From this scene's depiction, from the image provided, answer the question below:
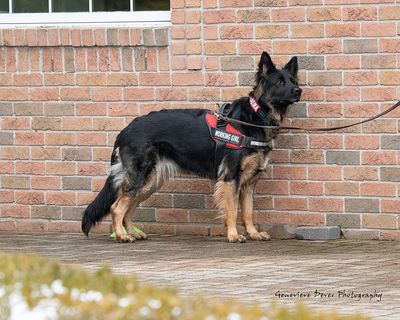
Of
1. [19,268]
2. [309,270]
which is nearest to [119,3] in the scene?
[309,270]

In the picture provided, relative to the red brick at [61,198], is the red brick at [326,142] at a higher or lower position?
higher

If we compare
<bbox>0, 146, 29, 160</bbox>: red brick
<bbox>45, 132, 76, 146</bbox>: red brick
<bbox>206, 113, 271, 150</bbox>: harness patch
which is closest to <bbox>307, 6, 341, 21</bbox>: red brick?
<bbox>206, 113, 271, 150</bbox>: harness patch

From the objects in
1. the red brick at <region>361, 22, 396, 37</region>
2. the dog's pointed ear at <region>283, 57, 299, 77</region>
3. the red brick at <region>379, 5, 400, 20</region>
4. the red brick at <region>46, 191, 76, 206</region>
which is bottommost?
the red brick at <region>46, 191, 76, 206</region>

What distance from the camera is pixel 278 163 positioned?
39.5 feet

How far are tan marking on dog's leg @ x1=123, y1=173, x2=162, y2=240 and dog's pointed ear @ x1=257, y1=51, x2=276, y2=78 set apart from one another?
135 centimetres

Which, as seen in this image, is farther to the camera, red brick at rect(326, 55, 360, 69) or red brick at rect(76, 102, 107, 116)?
red brick at rect(76, 102, 107, 116)

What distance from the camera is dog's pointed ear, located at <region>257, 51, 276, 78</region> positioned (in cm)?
1141

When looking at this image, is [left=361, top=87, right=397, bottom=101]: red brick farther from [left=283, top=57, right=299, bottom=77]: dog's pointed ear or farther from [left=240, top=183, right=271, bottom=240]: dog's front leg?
[left=240, top=183, right=271, bottom=240]: dog's front leg

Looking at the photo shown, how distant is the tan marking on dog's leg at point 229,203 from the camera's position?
11.6m

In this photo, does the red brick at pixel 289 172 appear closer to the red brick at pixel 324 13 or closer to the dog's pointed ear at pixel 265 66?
the dog's pointed ear at pixel 265 66

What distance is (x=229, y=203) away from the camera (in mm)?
11680

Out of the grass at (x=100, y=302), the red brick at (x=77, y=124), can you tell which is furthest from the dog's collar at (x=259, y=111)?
the grass at (x=100, y=302)

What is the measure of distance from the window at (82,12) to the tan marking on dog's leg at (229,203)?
1.85 metres

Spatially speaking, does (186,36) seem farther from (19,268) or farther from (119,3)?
(19,268)
